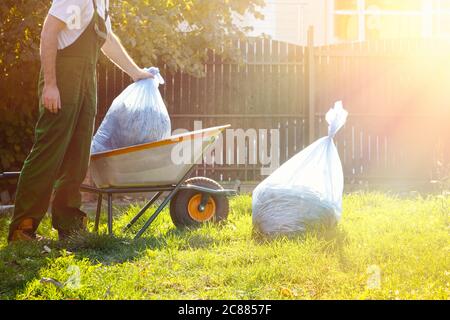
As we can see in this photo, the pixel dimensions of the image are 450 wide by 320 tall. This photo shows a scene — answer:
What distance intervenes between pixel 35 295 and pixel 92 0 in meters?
1.95

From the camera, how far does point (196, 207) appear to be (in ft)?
17.8

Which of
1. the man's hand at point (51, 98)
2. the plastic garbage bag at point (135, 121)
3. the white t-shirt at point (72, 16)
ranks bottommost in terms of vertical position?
the plastic garbage bag at point (135, 121)

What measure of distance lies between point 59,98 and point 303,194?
167cm

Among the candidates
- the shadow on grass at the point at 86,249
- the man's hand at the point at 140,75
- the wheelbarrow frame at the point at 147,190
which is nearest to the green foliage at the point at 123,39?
the man's hand at the point at 140,75

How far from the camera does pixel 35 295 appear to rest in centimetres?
341

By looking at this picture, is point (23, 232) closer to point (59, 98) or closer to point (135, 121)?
point (59, 98)

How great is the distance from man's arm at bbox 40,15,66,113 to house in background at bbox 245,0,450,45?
33.1 ft

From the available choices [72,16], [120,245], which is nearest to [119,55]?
[72,16]

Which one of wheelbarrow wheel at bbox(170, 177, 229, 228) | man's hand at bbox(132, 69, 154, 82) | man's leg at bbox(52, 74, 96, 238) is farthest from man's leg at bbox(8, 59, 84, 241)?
wheelbarrow wheel at bbox(170, 177, 229, 228)

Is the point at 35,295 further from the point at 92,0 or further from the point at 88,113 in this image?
the point at 92,0

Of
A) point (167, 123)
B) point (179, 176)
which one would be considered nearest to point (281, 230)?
point (179, 176)

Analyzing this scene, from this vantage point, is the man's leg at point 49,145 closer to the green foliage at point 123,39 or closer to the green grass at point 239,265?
the green grass at point 239,265

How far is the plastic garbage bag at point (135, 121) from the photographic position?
502cm

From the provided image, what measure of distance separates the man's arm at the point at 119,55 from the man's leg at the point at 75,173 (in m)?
0.54
